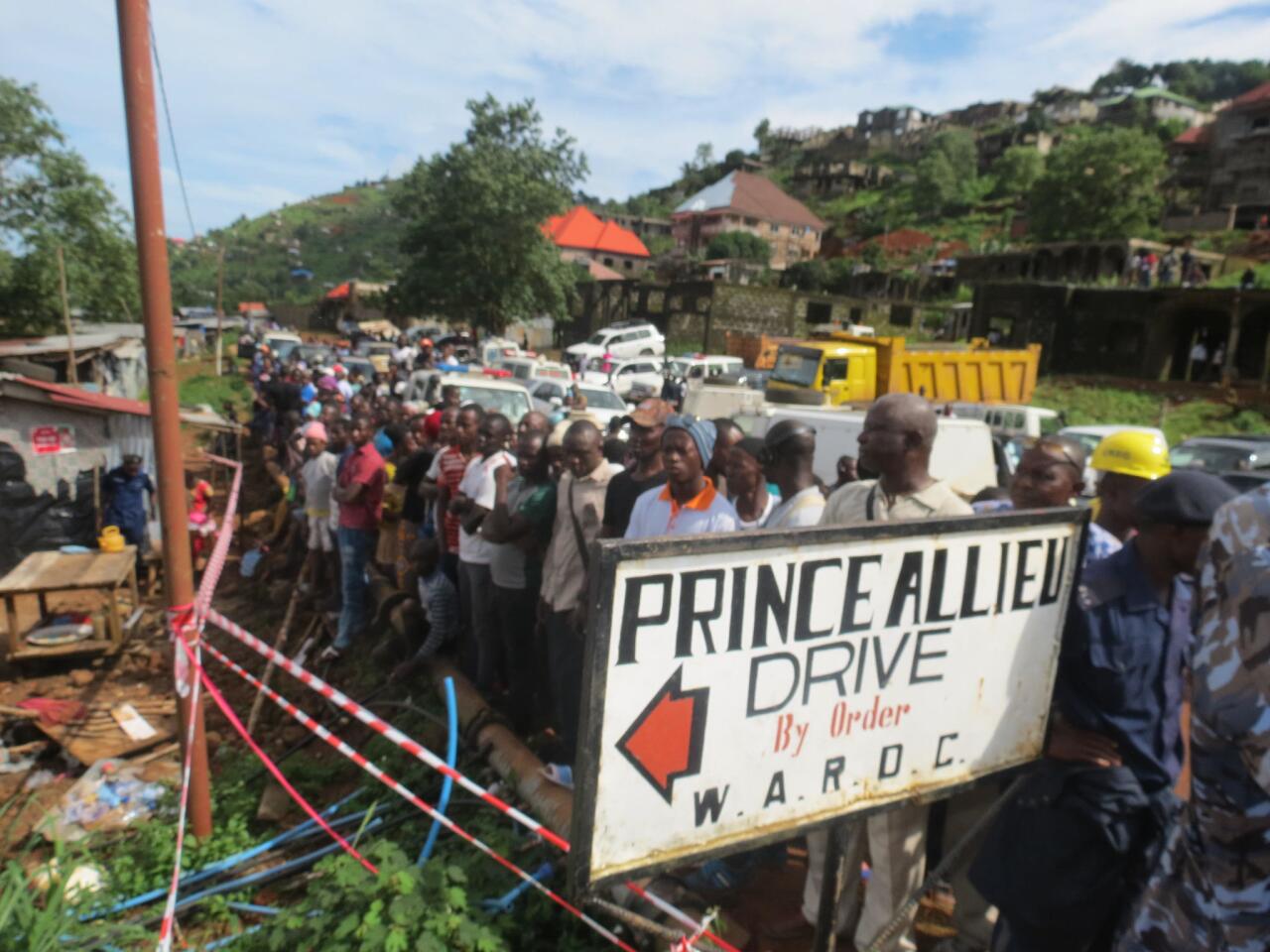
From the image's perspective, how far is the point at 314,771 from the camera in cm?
482

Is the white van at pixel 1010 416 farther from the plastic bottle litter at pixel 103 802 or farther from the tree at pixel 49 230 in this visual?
the tree at pixel 49 230

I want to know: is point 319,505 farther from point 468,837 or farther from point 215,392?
point 215,392

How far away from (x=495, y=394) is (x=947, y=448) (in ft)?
19.7

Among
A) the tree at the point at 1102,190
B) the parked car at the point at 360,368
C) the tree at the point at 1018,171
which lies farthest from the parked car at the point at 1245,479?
the tree at the point at 1018,171

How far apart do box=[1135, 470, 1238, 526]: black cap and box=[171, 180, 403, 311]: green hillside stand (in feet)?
183

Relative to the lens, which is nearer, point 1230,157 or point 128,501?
point 128,501

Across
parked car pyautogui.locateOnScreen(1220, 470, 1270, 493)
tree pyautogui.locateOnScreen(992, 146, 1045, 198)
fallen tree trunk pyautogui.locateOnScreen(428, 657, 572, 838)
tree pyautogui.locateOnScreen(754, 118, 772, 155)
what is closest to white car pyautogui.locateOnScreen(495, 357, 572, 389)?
parked car pyautogui.locateOnScreen(1220, 470, 1270, 493)

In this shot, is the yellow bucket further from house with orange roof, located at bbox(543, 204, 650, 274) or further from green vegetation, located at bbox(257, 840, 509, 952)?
house with orange roof, located at bbox(543, 204, 650, 274)

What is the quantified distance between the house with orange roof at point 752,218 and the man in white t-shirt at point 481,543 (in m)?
68.1

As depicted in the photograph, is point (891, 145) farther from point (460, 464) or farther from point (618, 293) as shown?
point (460, 464)

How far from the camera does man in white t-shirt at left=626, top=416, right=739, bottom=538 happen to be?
3.39 meters

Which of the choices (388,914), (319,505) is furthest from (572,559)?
(319,505)

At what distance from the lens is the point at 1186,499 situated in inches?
80.5

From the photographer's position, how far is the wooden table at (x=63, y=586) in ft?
23.2
